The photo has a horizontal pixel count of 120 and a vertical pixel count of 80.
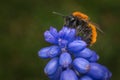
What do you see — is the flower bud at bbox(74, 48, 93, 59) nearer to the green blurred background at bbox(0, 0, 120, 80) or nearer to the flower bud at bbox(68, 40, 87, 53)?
the flower bud at bbox(68, 40, 87, 53)

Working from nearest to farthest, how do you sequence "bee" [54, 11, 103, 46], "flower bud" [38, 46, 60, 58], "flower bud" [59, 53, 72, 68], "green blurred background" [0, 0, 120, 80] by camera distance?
"flower bud" [59, 53, 72, 68], "flower bud" [38, 46, 60, 58], "bee" [54, 11, 103, 46], "green blurred background" [0, 0, 120, 80]

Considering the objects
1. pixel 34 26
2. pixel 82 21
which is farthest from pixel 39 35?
pixel 82 21

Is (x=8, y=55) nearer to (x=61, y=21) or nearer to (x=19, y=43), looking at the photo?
(x=19, y=43)

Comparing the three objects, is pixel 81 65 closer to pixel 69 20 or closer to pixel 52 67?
pixel 52 67

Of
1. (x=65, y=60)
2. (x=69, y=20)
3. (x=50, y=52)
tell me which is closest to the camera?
(x=65, y=60)

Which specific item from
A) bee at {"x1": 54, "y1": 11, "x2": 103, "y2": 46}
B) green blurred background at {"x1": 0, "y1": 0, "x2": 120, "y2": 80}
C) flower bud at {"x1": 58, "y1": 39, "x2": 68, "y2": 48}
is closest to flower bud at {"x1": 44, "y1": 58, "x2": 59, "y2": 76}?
flower bud at {"x1": 58, "y1": 39, "x2": 68, "y2": 48}

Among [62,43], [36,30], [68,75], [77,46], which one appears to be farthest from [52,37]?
[36,30]
